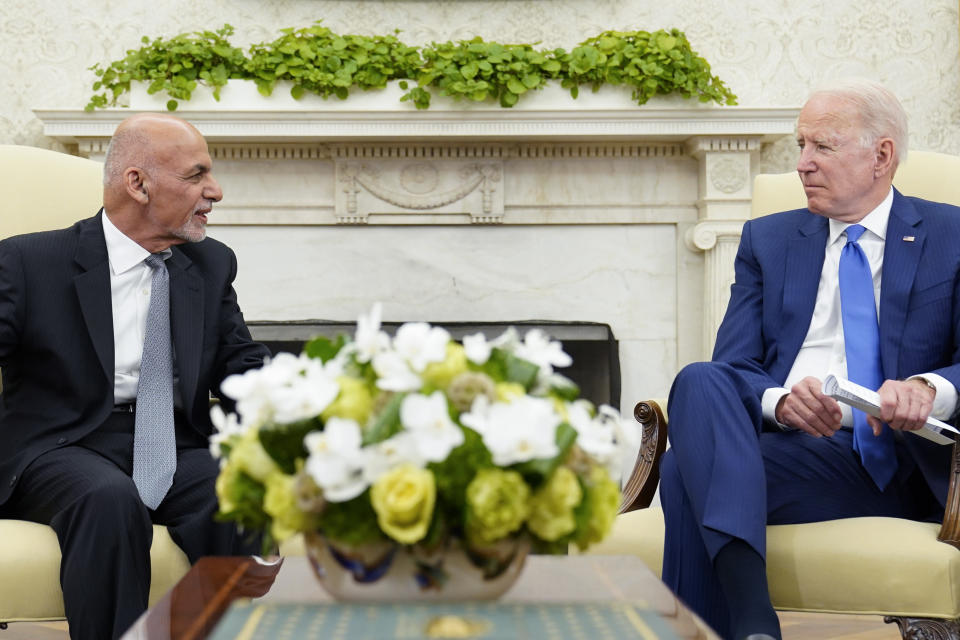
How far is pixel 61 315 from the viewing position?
6.83 feet

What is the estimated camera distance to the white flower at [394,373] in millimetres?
1056

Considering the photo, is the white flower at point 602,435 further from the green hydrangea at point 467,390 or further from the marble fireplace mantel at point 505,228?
the marble fireplace mantel at point 505,228

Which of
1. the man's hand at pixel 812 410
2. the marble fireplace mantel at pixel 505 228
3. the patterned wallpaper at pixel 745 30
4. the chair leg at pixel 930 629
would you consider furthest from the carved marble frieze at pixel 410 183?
the chair leg at pixel 930 629

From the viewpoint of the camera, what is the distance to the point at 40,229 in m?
2.39

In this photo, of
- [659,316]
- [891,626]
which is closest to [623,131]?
[659,316]

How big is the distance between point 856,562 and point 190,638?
1.10m

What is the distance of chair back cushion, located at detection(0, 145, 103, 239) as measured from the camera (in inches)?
93.7

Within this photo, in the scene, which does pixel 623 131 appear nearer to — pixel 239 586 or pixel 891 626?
pixel 891 626

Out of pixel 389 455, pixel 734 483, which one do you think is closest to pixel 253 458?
pixel 389 455

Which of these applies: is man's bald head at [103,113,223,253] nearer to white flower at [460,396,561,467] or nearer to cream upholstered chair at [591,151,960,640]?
cream upholstered chair at [591,151,960,640]

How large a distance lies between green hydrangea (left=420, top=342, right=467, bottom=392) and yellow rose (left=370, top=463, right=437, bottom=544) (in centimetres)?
10

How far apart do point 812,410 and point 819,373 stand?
0.98 feet

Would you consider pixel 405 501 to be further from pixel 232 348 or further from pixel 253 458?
pixel 232 348

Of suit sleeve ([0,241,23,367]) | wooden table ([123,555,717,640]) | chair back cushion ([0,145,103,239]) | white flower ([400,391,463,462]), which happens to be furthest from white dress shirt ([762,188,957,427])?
chair back cushion ([0,145,103,239])
